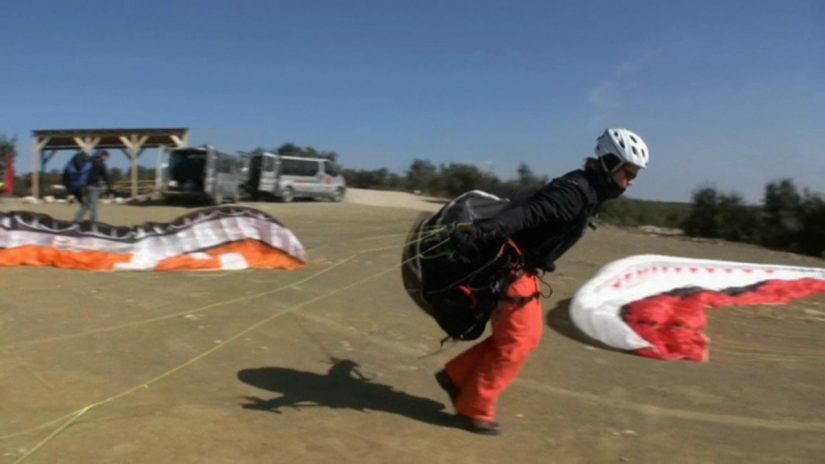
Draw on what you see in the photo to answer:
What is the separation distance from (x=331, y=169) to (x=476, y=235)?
91.8ft

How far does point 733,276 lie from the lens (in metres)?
10.6

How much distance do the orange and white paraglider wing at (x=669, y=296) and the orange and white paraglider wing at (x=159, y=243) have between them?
13.8 ft

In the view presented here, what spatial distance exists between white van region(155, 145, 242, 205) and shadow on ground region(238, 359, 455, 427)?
71.4 ft

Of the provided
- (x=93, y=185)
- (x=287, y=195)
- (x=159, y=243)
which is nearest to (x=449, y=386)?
(x=159, y=243)

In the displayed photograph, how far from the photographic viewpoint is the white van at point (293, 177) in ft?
96.3

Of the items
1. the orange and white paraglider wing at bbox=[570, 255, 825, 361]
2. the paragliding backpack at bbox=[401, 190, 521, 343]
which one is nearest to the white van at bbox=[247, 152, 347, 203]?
the orange and white paraglider wing at bbox=[570, 255, 825, 361]

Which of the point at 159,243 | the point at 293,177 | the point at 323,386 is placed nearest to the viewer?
the point at 323,386

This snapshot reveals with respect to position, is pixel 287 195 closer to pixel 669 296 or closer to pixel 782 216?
pixel 782 216

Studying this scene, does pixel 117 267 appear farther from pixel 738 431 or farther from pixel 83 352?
pixel 738 431

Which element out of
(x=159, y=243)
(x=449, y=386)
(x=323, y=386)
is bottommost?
(x=323, y=386)

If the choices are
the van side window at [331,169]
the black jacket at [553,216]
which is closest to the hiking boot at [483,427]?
the black jacket at [553,216]

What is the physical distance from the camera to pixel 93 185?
13852 mm

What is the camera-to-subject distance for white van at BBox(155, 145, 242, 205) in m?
26.3

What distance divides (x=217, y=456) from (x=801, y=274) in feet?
35.0
